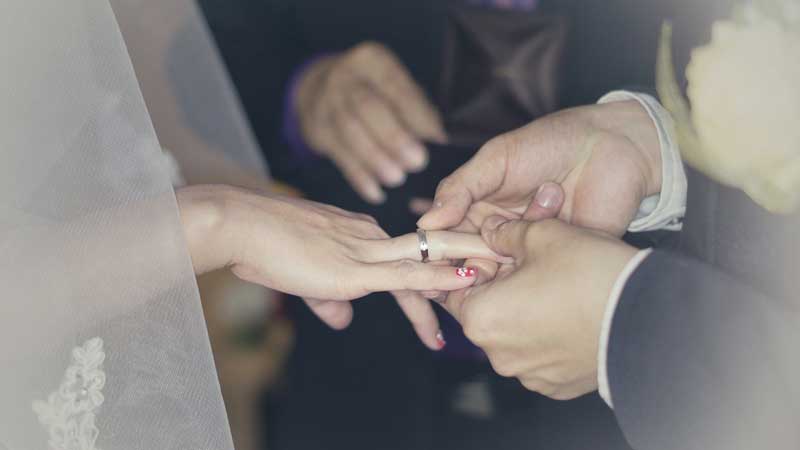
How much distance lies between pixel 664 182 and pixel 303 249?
0.27 meters

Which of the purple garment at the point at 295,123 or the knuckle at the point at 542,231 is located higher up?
the knuckle at the point at 542,231

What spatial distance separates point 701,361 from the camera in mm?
426

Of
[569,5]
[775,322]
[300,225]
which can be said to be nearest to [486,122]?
[569,5]

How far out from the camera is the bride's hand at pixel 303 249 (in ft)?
1.72

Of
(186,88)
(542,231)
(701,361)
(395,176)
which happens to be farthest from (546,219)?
(186,88)

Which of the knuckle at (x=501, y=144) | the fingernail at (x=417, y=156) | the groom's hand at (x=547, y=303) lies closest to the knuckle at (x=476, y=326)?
the groom's hand at (x=547, y=303)

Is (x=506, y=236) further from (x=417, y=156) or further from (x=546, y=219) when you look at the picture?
(x=417, y=156)

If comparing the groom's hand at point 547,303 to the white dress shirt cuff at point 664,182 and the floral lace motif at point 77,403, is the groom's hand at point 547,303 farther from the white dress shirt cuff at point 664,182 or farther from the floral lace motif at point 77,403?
the floral lace motif at point 77,403

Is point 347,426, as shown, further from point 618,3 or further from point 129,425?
point 618,3

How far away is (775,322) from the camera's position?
417mm

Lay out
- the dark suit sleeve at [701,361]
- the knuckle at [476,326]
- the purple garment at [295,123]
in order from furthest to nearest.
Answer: the purple garment at [295,123], the knuckle at [476,326], the dark suit sleeve at [701,361]

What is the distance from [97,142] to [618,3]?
1.45ft

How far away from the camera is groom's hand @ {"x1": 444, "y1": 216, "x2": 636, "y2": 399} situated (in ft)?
1.55

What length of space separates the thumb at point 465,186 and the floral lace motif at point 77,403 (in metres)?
0.24
